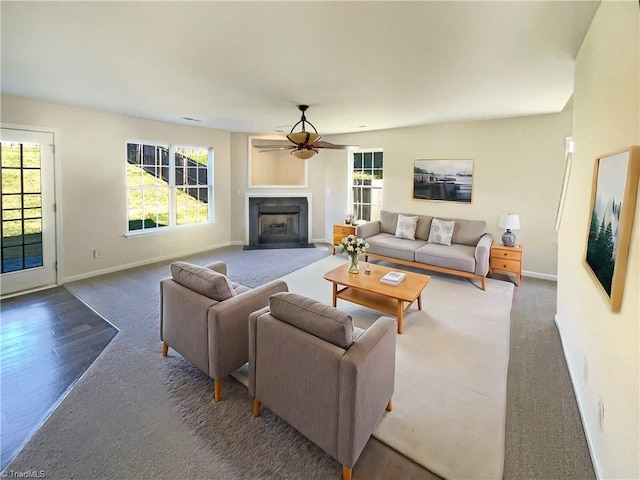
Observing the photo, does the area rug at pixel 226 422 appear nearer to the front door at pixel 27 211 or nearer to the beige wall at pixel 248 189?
the front door at pixel 27 211

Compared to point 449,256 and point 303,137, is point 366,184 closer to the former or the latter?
point 449,256

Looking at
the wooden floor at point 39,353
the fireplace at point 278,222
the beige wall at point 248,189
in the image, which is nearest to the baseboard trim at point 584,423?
the wooden floor at point 39,353

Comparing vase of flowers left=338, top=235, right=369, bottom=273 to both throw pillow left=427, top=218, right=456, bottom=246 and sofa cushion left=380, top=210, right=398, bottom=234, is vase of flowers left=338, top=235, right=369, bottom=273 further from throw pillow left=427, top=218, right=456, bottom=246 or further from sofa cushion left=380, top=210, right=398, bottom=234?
sofa cushion left=380, top=210, right=398, bottom=234

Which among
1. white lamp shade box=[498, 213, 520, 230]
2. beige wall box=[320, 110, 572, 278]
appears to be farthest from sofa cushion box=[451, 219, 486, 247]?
white lamp shade box=[498, 213, 520, 230]

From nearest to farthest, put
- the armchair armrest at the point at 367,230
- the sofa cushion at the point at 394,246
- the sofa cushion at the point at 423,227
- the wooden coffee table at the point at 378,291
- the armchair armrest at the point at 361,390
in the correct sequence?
1. the armchair armrest at the point at 361,390
2. the wooden coffee table at the point at 378,291
3. the sofa cushion at the point at 394,246
4. the sofa cushion at the point at 423,227
5. the armchair armrest at the point at 367,230

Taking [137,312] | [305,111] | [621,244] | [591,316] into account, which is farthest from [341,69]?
[137,312]

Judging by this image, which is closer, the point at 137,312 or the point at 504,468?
the point at 504,468

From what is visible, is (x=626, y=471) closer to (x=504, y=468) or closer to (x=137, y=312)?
(x=504, y=468)

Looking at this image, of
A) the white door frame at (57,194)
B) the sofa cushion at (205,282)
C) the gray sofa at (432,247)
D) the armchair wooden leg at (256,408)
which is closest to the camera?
the armchair wooden leg at (256,408)

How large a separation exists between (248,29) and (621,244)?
2521 millimetres

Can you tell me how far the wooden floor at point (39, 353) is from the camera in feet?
6.81

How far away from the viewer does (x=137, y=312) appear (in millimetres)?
3719

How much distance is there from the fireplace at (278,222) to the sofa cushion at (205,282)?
15.2 feet

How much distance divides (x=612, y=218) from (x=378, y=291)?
2184 mm
